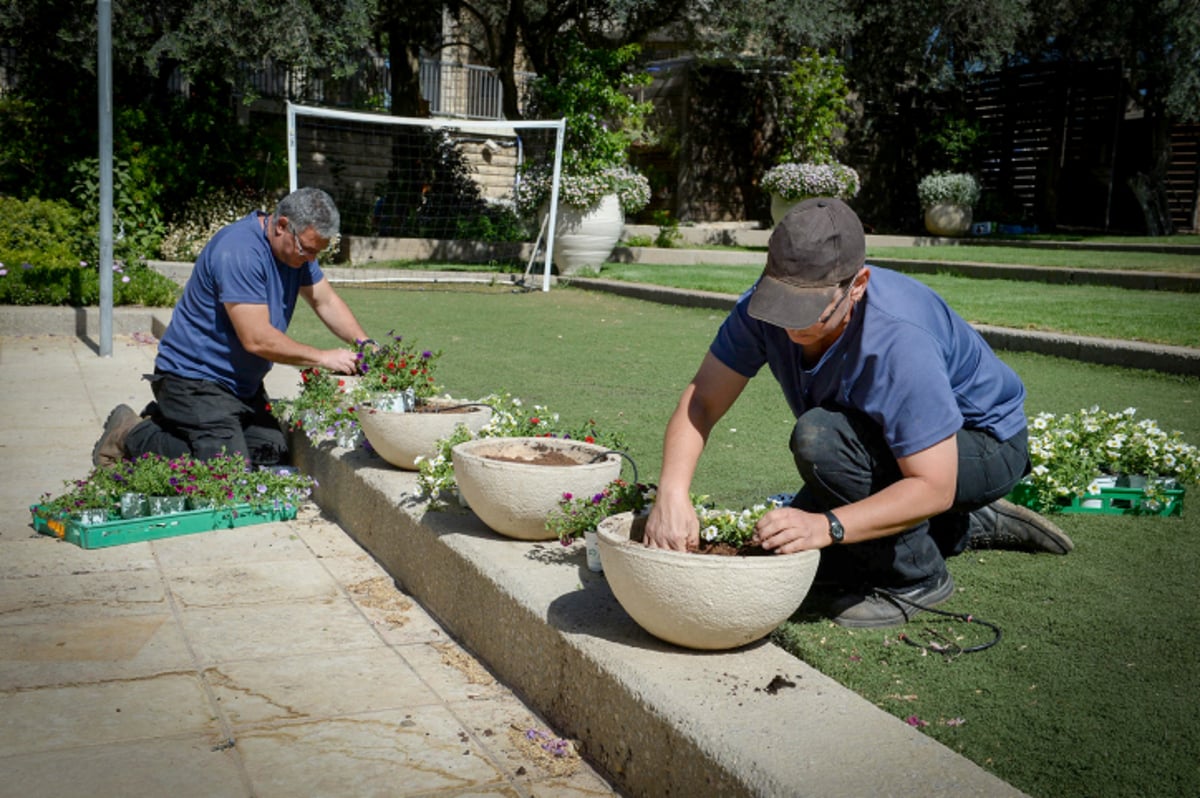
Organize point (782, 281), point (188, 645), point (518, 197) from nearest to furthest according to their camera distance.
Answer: point (782, 281)
point (188, 645)
point (518, 197)

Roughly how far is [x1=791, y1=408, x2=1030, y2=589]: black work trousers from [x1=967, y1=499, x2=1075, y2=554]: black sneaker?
0.30m

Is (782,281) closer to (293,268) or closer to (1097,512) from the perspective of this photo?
(1097,512)

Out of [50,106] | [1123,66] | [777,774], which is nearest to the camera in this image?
[777,774]

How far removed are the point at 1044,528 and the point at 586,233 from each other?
37.9 feet

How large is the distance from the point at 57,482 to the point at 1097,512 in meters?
4.44

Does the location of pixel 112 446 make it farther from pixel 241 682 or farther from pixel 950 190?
pixel 950 190

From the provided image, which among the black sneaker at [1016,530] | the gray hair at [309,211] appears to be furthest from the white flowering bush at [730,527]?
the gray hair at [309,211]

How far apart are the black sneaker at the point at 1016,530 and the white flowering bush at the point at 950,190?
16.9 m

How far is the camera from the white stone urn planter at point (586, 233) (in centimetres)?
1455

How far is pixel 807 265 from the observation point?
244cm

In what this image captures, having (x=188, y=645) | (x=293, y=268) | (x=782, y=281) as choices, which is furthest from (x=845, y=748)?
(x=293, y=268)

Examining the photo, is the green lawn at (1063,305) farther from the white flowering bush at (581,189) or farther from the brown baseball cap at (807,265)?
the brown baseball cap at (807,265)

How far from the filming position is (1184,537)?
12.3ft

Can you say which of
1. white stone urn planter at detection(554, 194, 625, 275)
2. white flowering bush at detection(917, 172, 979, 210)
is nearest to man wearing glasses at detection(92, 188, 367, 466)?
white stone urn planter at detection(554, 194, 625, 275)
